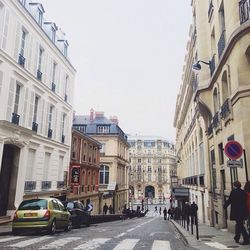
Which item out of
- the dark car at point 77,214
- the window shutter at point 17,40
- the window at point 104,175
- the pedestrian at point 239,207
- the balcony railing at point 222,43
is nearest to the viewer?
the pedestrian at point 239,207

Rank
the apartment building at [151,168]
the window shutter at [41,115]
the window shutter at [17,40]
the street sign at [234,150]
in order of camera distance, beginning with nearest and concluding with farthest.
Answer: the street sign at [234,150], the window shutter at [17,40], the window shutter at [41,115], the apartment building at [151,168]

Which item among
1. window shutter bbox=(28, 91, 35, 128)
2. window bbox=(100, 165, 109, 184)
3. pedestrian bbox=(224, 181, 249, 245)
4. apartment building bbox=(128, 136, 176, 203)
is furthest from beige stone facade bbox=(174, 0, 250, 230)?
apartment building bbox=(128, 136, 176, 203)

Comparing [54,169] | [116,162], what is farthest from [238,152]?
[116,162]

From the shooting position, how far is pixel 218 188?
47.7 feet

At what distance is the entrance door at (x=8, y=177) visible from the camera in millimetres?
15680

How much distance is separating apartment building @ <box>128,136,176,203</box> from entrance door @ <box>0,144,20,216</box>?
85442mm

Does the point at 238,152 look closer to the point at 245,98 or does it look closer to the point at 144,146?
the point at 245,98

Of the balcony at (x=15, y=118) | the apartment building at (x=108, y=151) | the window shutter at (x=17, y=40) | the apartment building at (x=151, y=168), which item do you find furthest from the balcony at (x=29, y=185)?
the apartment building at (x=151, y=168)

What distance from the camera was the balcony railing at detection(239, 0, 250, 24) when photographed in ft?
33.0

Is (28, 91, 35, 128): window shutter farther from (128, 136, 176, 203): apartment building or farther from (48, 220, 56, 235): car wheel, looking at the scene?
(128, 136, 176, 203): apartment building

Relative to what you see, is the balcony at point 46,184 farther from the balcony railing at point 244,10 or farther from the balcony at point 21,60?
the balcony railing at point 244,10

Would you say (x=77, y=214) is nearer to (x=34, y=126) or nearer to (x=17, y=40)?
(x=34, y=126)

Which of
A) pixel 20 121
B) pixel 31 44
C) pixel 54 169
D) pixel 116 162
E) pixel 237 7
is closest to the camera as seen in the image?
pixel 237 7

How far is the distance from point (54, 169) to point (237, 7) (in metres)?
15.9
